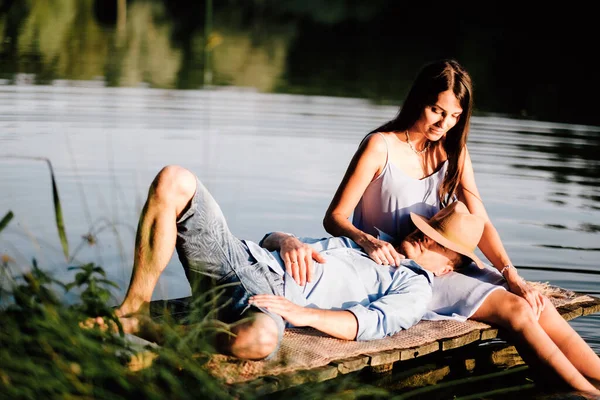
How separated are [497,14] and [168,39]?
18.4 meters

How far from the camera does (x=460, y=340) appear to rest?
4.61 m

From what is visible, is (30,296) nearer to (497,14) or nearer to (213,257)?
(213,257)

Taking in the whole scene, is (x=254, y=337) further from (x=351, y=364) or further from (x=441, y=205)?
(x=441, y=205)

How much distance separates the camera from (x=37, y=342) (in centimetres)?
309

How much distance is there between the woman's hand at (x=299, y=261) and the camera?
4195 mm

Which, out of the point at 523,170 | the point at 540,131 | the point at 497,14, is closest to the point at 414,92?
the point at 523,170

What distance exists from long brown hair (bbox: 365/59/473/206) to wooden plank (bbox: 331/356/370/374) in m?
1.26

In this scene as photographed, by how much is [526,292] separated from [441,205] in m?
0.68

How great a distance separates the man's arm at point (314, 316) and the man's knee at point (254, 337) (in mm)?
93

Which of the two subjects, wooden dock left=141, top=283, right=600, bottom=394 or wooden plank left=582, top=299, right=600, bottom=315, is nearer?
wooden dock left=141, top=283, right=600, bottom=394

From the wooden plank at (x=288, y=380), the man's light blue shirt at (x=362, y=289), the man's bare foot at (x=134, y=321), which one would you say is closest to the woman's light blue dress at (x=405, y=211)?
the man's light blue shirt at (x=362, y=289)

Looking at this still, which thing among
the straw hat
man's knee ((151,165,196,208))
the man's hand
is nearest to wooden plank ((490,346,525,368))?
the straw hat

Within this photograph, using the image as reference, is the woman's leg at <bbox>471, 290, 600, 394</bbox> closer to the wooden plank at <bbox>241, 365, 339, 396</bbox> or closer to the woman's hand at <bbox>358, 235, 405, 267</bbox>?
the woman's hand at <bbox>358, 235, 405, 267</bbox>

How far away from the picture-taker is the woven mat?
12.3 ft
